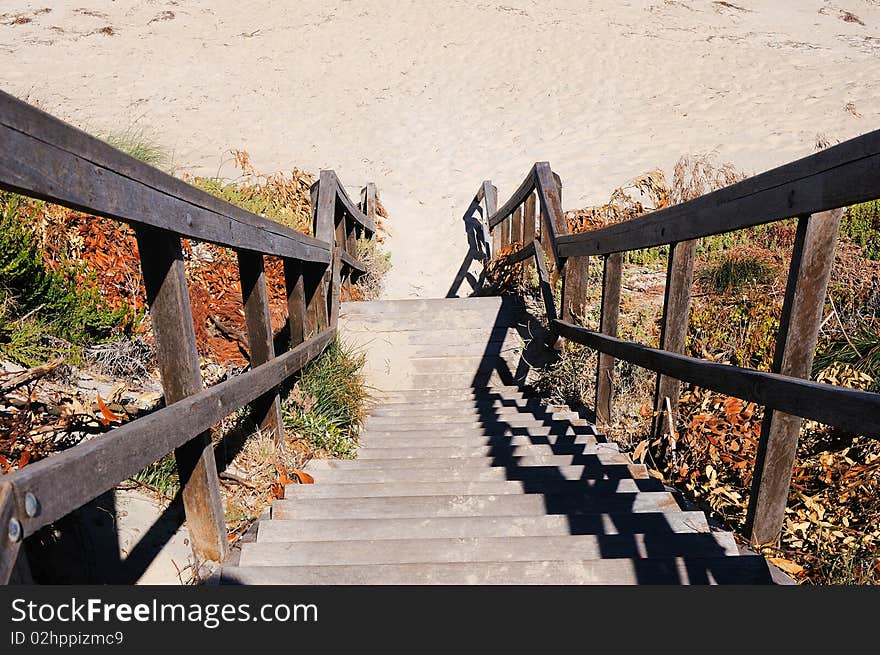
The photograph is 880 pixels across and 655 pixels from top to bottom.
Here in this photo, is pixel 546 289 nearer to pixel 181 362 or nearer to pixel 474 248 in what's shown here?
pixel 181 362

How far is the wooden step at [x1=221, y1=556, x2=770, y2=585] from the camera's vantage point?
191 cm

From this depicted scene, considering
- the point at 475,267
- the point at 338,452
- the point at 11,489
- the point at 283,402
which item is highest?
the point at 475,267

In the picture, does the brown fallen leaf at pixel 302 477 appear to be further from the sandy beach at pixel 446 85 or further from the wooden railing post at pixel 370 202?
the wooden railing post at pixel 370 202

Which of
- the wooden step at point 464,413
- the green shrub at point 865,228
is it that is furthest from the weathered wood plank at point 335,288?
the green shrub at point 865,228

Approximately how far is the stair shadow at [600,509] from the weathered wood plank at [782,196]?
1.16 m

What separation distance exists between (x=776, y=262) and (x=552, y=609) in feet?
17.5

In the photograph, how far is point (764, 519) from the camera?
215 centimetres

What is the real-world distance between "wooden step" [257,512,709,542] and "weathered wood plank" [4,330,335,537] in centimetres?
56

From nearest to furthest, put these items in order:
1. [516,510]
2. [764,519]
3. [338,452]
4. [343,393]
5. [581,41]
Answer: [764,519], [516,510], [338,452], [343,393], [581,41]

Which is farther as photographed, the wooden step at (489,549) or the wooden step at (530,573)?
the wooden step at (489,549)

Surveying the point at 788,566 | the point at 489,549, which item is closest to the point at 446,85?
the point at 489,549

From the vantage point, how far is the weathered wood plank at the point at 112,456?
3.65 ft

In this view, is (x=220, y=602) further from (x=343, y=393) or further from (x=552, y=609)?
(x=343, y=393)

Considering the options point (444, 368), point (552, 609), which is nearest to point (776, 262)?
point (444, 368)
